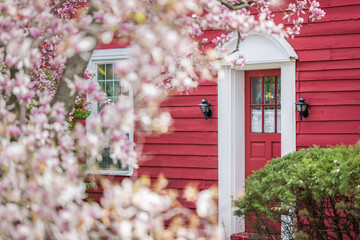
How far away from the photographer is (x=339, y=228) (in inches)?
221

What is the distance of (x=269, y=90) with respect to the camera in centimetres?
766

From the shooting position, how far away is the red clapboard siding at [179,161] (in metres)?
7.85

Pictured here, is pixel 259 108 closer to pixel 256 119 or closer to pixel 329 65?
pixel 256 119

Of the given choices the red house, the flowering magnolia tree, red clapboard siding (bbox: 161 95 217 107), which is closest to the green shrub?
the red house

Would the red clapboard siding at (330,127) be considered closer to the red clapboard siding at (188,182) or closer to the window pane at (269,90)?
the window pane at (269,90)

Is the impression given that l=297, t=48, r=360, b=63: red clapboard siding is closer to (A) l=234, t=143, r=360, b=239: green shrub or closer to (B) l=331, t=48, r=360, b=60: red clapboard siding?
(B) l=331, t=48, r=360, b=60: red clapboard siding

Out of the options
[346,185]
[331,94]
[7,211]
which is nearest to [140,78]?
[7,211]

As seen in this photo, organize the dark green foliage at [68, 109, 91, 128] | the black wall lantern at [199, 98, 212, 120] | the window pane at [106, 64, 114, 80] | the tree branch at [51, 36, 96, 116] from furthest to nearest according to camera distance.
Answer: the window pane at [106, 64, 114, 80] < the dark green foliage at [68, 109, 91, 128] < the black wall lantern at [199, 98, 212, 120] < the tree branch at [51, 36, 96, 116]

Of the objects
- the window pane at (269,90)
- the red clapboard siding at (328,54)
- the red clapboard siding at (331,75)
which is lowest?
the window pane at (269,90)

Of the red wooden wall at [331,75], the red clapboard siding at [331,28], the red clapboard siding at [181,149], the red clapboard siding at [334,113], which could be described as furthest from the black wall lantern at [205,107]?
the red clapboard siding at [331,28]

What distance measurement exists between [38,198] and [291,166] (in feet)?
11.8

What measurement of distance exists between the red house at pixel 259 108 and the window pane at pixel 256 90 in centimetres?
1

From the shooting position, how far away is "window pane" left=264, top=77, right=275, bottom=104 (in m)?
7.62

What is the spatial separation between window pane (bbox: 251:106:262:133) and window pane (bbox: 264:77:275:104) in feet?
0.56
